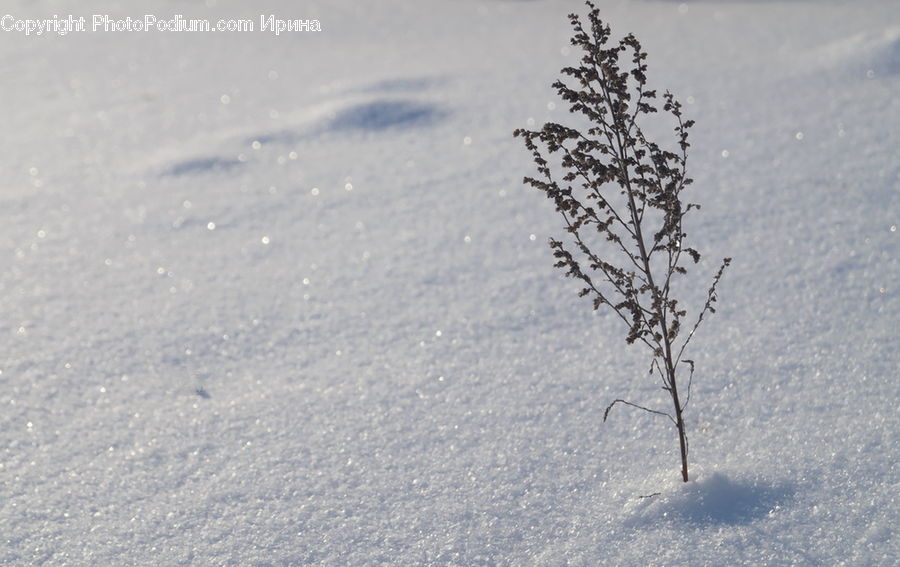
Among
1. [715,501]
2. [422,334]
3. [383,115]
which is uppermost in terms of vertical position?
[383,115]

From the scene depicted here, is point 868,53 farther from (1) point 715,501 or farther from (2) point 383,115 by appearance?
(1) point 715,501

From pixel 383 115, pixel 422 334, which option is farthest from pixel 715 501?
pixel 383 115

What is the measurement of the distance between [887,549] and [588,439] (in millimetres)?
895

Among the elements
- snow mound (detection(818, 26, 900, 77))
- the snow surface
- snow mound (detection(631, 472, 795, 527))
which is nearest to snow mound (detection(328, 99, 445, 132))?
the snow surface

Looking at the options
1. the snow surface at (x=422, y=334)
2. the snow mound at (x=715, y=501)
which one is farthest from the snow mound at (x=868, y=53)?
the snow mound at (x=715, y=501)

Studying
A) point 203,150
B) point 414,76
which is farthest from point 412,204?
point 414,76

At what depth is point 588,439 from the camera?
2738mm

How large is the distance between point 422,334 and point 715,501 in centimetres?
141

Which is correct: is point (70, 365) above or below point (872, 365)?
above

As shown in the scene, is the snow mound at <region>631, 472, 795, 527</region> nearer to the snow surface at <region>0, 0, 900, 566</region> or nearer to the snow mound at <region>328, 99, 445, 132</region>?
Result: the snow surface at <region>0, 0, 900, 566</region>

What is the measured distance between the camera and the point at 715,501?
2350 millimetres

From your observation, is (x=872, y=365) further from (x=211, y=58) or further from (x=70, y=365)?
(x=211, y=58)

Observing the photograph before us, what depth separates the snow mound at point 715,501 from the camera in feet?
7.55

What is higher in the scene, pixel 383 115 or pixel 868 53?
pixel 383 115
